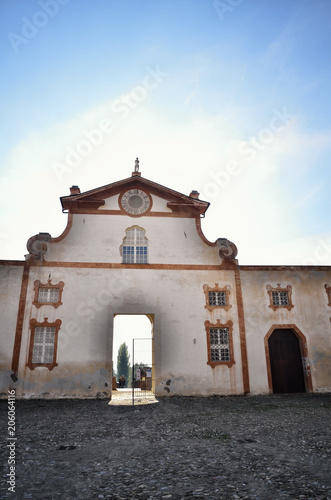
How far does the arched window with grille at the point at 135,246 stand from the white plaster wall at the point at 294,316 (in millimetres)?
5383

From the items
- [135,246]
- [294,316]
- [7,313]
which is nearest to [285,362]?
[294,316]

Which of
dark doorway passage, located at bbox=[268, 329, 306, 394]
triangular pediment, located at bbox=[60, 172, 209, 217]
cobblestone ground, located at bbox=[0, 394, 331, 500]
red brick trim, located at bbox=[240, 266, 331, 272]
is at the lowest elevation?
cobblestone ground, located at bbox=[0, 394, 331, 500]

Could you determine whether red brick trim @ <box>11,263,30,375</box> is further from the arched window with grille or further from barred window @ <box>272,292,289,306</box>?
barred window @ <box>272,292,289,306</box>

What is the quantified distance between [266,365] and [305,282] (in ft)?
16.1

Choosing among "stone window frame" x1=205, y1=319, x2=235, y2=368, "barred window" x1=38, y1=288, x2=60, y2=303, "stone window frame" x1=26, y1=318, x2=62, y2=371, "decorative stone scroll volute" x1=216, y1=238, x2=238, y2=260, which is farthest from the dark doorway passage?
"barred window" x1=38, y1=288, x2=60, y2=303

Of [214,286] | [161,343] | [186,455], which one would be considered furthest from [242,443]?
[214,286]

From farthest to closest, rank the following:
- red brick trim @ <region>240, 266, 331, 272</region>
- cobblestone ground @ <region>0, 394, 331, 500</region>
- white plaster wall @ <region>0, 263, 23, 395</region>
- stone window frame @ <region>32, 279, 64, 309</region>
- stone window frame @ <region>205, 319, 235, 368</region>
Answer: red brick trim @ <region>240, 266, 331, 272</region> < stone window frame @ <region>205, 319, 235, 368</region> < stone window frame @ <region>32, 279, 64, 309</region> < white plaster wall @ <region>0, 263, 23, 395</region> < cobblestone ground @ <region>0, 394, 331, 500</region>

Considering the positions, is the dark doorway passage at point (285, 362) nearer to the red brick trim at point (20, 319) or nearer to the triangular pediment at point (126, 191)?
the triangular pediment at point (126, 191)

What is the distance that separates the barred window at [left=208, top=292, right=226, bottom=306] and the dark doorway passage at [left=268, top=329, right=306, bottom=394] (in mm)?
3032

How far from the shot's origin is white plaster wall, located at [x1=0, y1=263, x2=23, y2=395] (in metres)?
14.2

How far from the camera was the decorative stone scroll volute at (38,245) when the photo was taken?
16.0 metres

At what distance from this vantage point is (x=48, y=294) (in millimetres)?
15539

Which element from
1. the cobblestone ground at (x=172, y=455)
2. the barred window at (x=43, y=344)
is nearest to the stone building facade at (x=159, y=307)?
the barred window at (x=43, y=344)

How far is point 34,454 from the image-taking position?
5.66m
